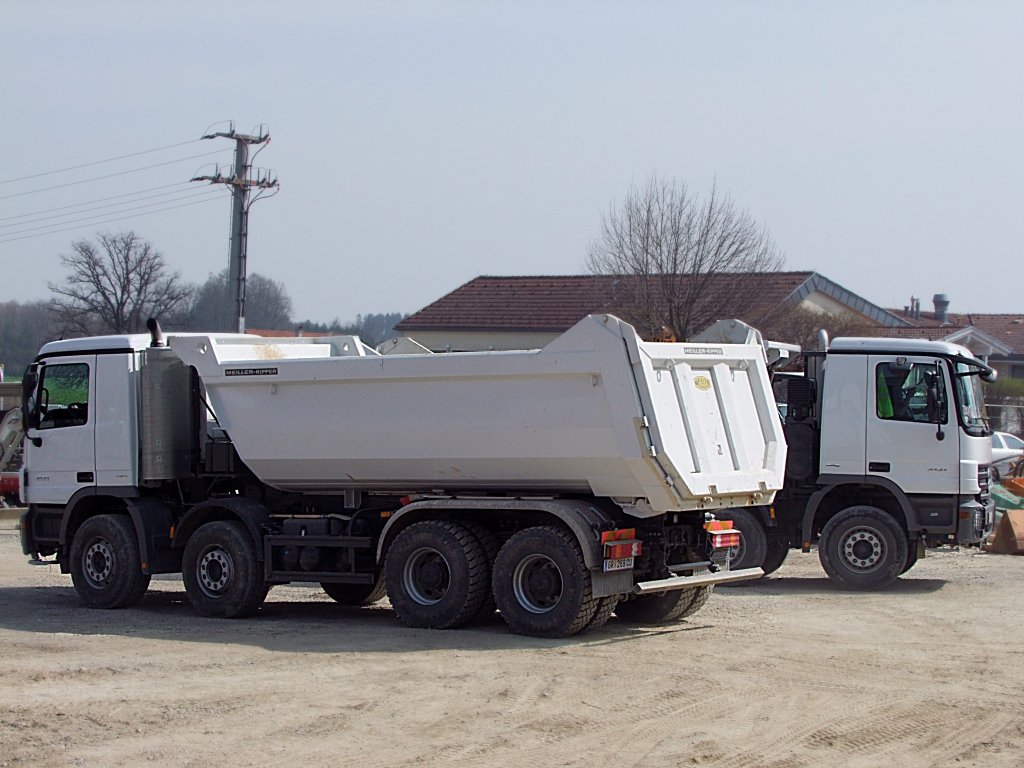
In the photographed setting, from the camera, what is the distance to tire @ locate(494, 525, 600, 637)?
11469 mm

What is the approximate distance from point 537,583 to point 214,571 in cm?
373

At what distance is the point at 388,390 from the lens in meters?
12.3

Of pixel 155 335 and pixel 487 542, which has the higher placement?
pixel 155 335

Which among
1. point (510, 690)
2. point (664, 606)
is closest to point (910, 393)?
point (664, 606)

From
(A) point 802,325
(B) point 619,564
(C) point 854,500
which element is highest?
(A) point 802,325

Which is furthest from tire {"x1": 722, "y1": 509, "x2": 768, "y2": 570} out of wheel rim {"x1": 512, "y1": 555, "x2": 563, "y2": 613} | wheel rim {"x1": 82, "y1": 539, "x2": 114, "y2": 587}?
wheel rim {"x1": 82, "y1": 539, "x2": 114, "y2": 587}

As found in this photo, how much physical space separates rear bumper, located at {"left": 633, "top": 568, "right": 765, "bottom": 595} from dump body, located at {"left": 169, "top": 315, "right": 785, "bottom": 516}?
0.68m

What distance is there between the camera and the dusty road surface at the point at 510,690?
7777 millimetres

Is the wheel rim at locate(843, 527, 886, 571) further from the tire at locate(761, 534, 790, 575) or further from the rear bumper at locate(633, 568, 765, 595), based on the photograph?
the rear bumper at locate(633, 568, 765, 595)

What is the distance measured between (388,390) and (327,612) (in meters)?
3.15

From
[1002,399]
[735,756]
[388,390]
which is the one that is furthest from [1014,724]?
[1002,399]

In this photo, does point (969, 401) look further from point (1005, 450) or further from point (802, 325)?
point (802, 325)

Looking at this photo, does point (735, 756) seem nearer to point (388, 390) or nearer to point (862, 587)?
point (388, 390)

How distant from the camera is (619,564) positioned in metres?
11.6
